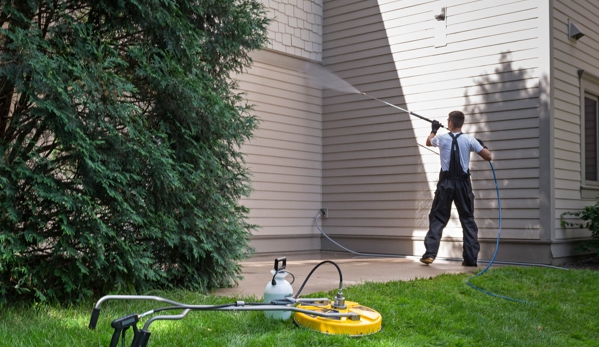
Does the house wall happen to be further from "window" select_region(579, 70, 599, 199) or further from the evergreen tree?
"window" select_region(579, 70, 599, 199)

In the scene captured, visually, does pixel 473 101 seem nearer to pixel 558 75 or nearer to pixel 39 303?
pixel 558 75

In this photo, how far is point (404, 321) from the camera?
4324 mm

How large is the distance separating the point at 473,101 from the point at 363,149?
6.54 ft

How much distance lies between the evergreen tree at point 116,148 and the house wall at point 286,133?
12.5 feet

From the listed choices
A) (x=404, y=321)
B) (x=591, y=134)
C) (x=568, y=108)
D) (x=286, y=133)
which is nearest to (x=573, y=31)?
(x=568, y=108)

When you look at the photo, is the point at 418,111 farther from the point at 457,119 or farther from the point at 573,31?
the point at 573,31

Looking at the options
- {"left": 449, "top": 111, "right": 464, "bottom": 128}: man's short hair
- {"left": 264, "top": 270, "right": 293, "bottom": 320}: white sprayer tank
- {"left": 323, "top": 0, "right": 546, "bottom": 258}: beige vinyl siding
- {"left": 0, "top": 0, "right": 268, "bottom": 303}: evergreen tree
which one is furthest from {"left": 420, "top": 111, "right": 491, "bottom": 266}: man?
{"left": 264, "top": 270, "right": 293, "bottom": 320}: white sprayer tank

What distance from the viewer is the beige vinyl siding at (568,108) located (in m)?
8.55

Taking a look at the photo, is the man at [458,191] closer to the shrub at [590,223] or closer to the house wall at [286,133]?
the shrub at [590,223]

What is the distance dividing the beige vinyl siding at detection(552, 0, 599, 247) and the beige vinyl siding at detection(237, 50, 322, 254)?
150 inches

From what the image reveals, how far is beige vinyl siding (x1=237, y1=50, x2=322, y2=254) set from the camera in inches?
373

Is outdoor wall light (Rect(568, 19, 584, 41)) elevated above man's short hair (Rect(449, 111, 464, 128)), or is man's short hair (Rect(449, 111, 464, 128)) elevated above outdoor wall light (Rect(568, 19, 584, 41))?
outdoor wall light (Rect(568, 19, 584, 41))

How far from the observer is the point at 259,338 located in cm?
365

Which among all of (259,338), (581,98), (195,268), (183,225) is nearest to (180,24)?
(183,225)
